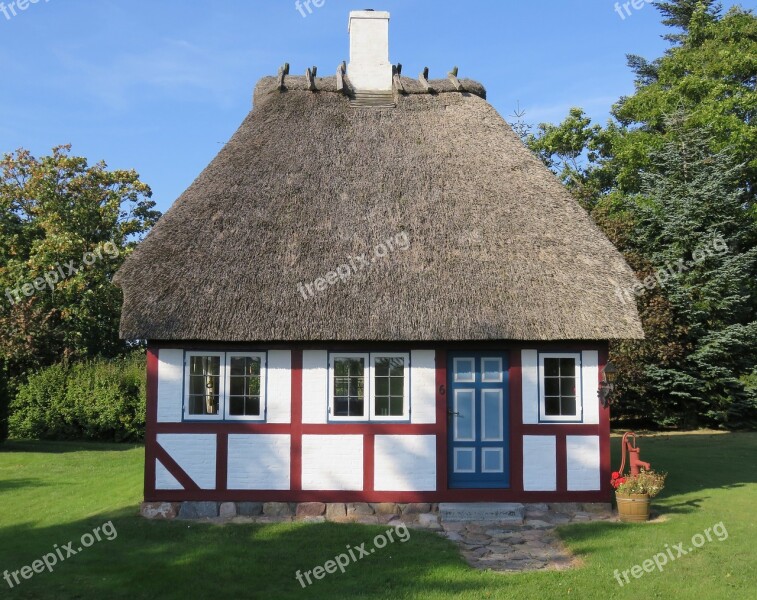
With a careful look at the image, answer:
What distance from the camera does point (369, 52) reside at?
47.8 ft

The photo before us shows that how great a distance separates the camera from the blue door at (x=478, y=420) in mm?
10523

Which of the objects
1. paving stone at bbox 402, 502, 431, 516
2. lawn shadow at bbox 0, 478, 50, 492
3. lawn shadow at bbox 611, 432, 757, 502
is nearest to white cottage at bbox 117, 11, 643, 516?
paving stone at bbox 402, 502, 431, 516

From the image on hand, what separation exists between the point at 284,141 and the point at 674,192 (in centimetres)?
1572

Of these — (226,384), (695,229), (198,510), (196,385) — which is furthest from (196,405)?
(695,229)

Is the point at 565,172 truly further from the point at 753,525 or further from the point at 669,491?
the point at 753,525

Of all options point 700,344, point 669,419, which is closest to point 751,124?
point 700,344

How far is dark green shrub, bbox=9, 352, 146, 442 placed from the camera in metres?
19.7

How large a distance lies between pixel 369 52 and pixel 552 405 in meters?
8.27

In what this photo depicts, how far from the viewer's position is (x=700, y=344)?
2205cm

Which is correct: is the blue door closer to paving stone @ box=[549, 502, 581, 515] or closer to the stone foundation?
the stone foundation

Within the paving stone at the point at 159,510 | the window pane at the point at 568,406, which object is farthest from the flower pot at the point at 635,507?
the paving stone at the point at 159,510

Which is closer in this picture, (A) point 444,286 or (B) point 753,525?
(B) point 753,525

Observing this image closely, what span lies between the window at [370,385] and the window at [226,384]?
1.13 meters

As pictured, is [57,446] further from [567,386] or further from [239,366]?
[567,386]
